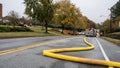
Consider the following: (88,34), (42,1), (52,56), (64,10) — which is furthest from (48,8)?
(52,56)

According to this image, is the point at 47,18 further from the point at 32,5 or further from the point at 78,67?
the point at 78,67

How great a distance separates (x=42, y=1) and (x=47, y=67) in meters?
62.5

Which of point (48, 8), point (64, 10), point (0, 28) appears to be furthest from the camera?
point (64, 10)

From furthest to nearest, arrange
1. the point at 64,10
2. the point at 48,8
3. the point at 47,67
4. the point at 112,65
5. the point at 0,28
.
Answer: the point at 64,10
the point at 48,8
the point at 0,28
the point at 112,65
the point at 47,67

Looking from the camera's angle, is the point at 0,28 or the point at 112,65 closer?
the point at 112,65

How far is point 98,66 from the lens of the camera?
10812 mm

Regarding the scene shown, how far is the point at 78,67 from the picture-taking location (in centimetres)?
1032

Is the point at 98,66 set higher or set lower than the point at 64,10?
lower

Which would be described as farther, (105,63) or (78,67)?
(105,63)

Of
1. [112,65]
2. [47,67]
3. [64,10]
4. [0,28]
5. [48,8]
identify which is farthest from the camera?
[64,10]

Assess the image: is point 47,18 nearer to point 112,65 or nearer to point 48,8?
point 48,8

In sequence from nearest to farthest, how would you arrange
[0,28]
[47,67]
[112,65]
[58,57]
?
[47,67] → [112,65] → [58,57] → [0,28]

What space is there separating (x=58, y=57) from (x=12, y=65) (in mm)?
3147

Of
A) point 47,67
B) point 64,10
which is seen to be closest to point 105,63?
point 47,67
